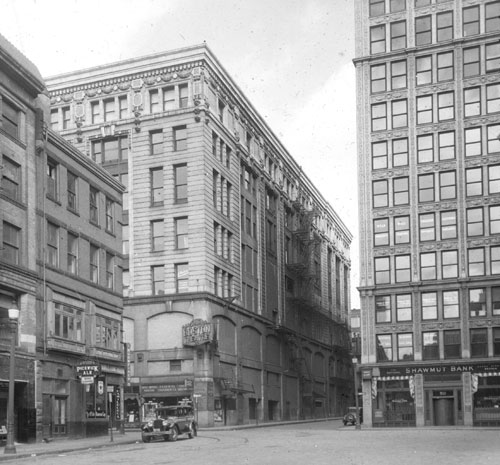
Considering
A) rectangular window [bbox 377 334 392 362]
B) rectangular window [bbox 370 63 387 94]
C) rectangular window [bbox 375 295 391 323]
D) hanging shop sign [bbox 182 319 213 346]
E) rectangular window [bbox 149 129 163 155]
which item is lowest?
rectangular window [bbox 377 334 392 362]

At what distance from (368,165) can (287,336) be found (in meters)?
28.2

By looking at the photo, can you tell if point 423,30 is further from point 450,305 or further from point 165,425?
point 165,425

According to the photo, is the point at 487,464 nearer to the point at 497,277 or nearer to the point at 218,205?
the point at 497,277

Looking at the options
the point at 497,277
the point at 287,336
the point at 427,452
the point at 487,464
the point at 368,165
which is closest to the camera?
the point at 487,464

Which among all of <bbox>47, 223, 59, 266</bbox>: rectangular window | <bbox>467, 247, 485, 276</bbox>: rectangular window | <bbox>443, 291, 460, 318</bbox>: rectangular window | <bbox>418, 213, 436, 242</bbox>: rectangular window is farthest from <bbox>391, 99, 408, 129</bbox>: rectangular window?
<bbox>47, 223, 59, 266</bbox>: rectangular window

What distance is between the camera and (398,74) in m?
68.7

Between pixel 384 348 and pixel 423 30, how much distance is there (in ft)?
84.3

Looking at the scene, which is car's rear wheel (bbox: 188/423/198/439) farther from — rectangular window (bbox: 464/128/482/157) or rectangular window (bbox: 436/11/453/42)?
rectangular window (bbox: 436/11/453/42)

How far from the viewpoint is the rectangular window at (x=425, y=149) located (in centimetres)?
6725

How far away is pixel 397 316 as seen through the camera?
218 ft

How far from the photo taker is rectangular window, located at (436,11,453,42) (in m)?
67.8

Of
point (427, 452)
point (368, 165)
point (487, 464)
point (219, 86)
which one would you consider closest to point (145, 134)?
point (219, 86)

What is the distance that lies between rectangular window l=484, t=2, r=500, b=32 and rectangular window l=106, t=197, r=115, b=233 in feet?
112

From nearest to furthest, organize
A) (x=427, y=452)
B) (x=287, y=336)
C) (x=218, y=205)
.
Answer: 1. (x=427, y=452)
2. (x=218, y=205)
3. (x=287, y=336)
